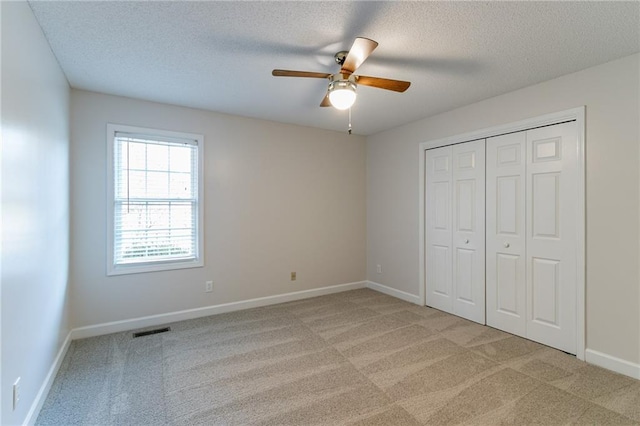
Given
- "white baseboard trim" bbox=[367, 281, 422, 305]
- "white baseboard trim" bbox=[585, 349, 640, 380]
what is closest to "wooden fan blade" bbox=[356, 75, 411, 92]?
"white baseboard trim" bbox=[585, 349, 640, 380]

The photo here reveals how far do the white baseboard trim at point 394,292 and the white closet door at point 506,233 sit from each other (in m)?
1.02

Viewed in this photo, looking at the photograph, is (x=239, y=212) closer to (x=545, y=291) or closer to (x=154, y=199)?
(x=154, y=199)

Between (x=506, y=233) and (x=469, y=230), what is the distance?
0.43 m

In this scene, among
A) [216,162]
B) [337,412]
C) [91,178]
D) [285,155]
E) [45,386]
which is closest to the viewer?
[337,412]

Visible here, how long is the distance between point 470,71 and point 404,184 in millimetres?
1940

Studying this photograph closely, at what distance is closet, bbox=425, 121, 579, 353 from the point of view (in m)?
2.80

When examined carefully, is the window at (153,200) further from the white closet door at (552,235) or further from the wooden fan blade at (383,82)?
the white closet door at (552,235)

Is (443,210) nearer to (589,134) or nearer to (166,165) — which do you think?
(589,134)

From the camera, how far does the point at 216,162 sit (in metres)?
3.84

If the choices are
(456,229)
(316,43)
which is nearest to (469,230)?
(456,229)

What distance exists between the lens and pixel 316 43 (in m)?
2.21

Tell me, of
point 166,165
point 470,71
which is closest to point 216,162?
point 166,165

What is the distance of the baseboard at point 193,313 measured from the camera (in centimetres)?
317

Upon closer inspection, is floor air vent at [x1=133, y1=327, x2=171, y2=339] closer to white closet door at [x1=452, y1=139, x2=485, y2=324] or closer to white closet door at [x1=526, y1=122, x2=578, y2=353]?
white closet door at [x1=452, y1=139, x2=485, y2=324]
